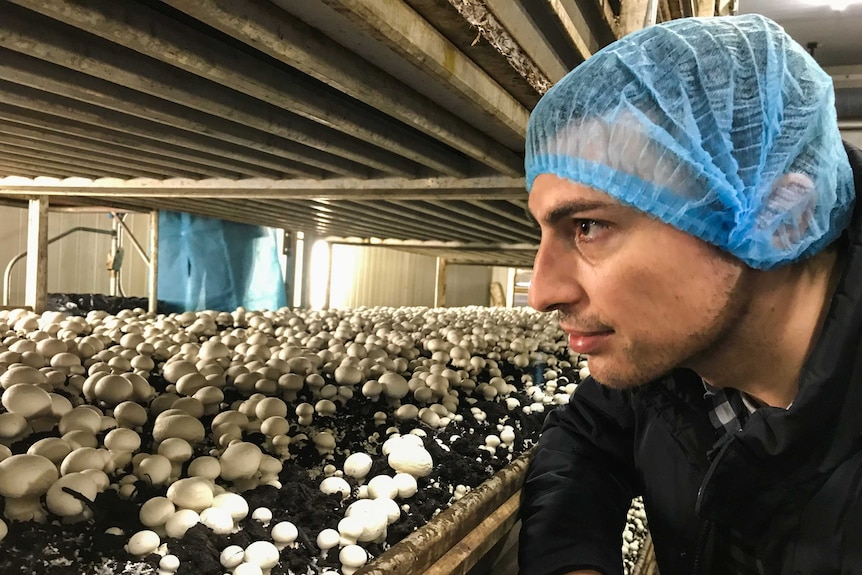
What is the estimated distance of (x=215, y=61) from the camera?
1.33m

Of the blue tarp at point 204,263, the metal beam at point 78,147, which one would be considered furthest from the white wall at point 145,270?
the metal beam at point 78,147

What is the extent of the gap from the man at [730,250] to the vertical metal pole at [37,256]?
4.16 m

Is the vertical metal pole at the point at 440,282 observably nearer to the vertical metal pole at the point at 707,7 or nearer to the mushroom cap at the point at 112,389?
the vertical metal pole at the point at 707,7

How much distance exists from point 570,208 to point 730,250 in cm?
25

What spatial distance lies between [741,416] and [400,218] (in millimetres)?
3873

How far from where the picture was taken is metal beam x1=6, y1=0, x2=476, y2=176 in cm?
106

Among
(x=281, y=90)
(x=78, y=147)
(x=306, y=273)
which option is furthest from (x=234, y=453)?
(x=306, y=273)

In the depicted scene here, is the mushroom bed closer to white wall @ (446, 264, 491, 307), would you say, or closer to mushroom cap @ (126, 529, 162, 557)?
mushroom cap @ (126, 529, 162, 557)

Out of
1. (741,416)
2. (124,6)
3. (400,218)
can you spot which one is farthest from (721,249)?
(400,218)

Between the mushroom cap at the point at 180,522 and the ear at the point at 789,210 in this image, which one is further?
the mushroom cap at the point at 180,522

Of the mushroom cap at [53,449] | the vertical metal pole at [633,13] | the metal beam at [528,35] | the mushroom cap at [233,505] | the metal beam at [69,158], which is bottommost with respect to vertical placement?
the mushroom cap at [233,505]

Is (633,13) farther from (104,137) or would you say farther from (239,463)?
(104,137)

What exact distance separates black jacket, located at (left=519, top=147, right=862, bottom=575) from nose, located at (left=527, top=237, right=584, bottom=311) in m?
0.36

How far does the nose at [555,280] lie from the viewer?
35.9 inches
